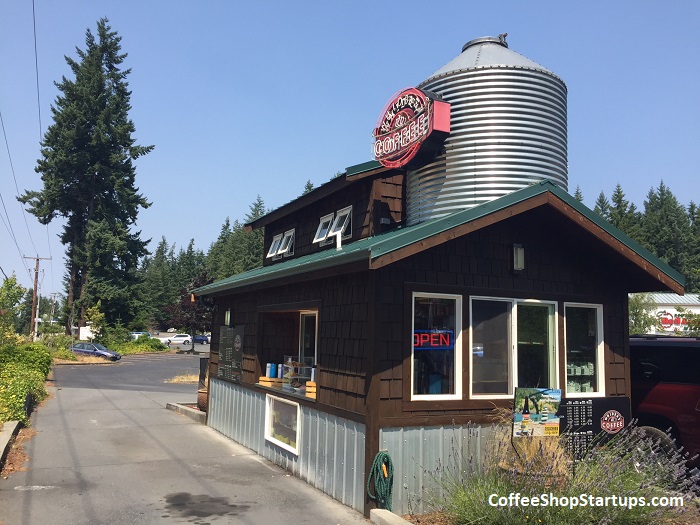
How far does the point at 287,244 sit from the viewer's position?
47.8 feet


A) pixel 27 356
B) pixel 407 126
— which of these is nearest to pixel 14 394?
pixel 27 356

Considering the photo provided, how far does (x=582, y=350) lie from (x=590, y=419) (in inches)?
40.2

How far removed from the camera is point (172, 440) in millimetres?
12438

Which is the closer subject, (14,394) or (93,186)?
(14,394)

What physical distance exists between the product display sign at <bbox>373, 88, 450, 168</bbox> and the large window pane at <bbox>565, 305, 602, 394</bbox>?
3483 millimetres

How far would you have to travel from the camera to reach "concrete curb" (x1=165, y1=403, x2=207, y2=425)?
1505 cm

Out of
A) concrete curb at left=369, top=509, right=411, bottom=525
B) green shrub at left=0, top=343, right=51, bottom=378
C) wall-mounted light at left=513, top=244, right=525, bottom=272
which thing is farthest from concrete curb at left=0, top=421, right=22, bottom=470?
green shrub at left=0, top=343, right=51, bottom=378

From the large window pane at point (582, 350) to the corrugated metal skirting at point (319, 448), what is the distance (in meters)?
3.40

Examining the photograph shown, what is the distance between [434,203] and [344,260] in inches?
107

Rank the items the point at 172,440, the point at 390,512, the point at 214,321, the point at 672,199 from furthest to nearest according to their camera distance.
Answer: the point at 672,199, the point at 214,321, the point at 172,440, the point at 390,512

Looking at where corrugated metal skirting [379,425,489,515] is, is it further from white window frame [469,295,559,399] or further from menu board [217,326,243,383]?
menu board [217,326,243,383]

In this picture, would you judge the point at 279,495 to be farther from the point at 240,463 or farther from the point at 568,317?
the point at 568,317

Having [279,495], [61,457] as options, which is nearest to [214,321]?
[61,457]

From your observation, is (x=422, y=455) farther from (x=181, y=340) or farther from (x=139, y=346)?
(x=181, y=340)
